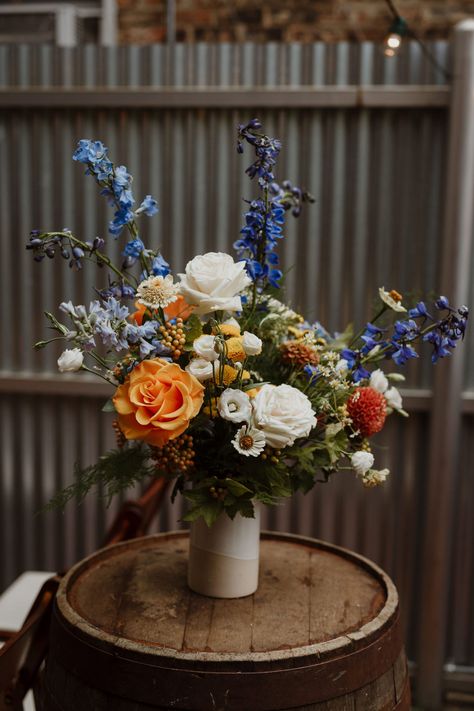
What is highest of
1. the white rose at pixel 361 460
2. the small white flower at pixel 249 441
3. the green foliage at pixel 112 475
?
the small white flower at pixel 249 441

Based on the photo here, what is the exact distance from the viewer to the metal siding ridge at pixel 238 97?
261 cm

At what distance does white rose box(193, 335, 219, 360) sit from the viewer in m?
1.22

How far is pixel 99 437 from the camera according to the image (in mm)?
2883

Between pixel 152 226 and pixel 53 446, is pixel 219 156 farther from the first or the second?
pixel 53 446

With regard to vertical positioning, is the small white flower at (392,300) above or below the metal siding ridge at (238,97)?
below

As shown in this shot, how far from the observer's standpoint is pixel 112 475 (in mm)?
1344

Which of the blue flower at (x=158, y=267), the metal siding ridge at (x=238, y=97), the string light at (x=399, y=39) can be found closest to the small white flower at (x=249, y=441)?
the blue flower at (x=158, y=267)

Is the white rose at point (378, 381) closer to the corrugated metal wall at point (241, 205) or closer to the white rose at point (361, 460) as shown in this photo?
the white rose at point (361, 460)

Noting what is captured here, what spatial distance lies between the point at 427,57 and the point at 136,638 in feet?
7.14

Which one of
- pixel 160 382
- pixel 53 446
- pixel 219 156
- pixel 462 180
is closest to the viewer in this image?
pixel 160 382

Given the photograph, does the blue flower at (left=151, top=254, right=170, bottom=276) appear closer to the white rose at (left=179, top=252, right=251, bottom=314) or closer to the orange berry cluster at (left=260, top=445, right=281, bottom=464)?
the white rose at (left=179, top=252, right=251, bottom=314)

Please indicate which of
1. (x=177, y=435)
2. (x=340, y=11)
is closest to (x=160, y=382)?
(x=177, y=435)

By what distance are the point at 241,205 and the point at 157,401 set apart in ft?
5.64

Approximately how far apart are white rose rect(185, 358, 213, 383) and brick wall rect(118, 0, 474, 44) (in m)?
2.42
